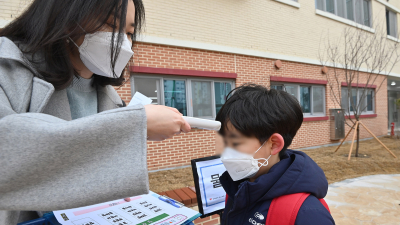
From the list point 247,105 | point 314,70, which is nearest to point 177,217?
point 247,105

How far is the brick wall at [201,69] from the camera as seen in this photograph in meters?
5.77

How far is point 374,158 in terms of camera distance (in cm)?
698

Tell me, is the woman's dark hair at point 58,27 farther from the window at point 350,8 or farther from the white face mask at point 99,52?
the window at point 350,8

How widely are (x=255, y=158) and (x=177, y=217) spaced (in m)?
0.55

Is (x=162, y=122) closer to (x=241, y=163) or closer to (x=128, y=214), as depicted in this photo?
(x=128, y=214)

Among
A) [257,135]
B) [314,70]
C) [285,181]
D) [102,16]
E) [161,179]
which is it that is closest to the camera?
[102,16]

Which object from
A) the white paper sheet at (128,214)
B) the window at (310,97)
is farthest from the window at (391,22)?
the white paper sheet at (128,214)

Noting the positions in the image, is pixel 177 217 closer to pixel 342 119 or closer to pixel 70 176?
pixel 70 176

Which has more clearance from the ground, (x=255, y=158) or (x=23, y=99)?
(x=23, y=99)

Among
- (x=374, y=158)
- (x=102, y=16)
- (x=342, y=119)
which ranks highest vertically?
(x=102, y=16)

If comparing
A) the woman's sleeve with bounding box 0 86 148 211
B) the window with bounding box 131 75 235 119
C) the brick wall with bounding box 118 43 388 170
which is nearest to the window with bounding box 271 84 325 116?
the brick wall with bounding box 118 43 388 170

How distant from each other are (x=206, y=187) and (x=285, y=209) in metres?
0.99

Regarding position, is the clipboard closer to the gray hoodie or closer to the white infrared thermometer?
the white infrared thermometer

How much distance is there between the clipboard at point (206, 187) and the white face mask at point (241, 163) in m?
0.60
